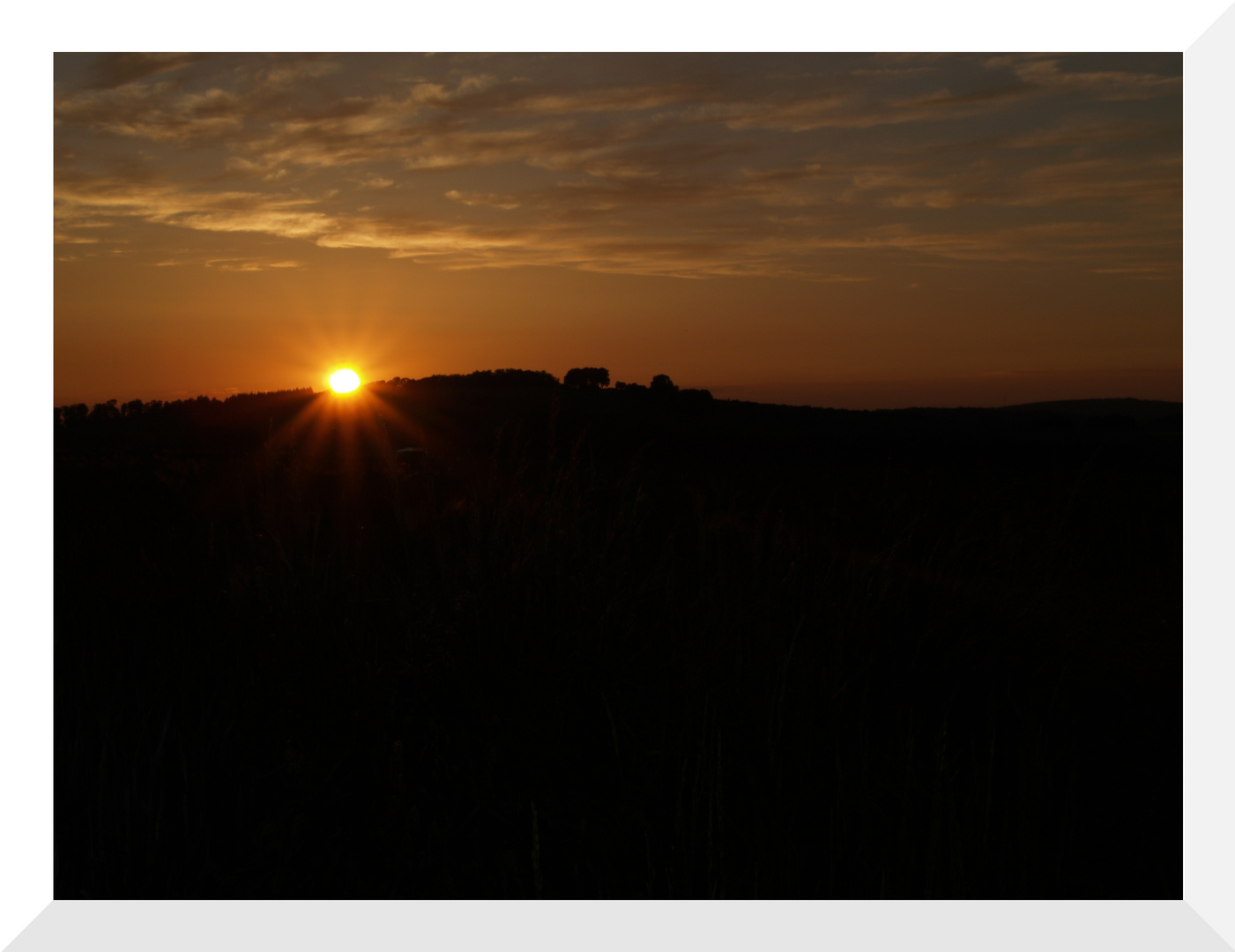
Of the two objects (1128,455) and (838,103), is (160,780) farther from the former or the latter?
(1128,455)

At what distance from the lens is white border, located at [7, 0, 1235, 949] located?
1.72 m

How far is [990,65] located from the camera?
2479mm

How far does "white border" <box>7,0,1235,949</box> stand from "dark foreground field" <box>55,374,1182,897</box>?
68 mm

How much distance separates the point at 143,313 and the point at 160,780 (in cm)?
179

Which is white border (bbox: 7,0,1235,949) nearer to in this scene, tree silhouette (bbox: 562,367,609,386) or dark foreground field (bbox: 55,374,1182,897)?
dark foreground field (bbox: 55,374,1182,897)

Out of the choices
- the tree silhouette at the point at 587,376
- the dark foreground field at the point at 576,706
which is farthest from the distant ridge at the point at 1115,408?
the tree silhouette at the point at 587,376

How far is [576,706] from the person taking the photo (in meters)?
1.98

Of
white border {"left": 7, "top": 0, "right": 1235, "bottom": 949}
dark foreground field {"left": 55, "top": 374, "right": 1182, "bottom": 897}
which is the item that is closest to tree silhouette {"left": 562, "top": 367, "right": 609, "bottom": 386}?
dark foreground field {"left": 55, "top": 374, "right": 1182, "bottom": 897}

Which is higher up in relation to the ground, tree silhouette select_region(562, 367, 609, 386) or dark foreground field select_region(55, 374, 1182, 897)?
tree silhouette select_region(562, 367, 609, 386)
